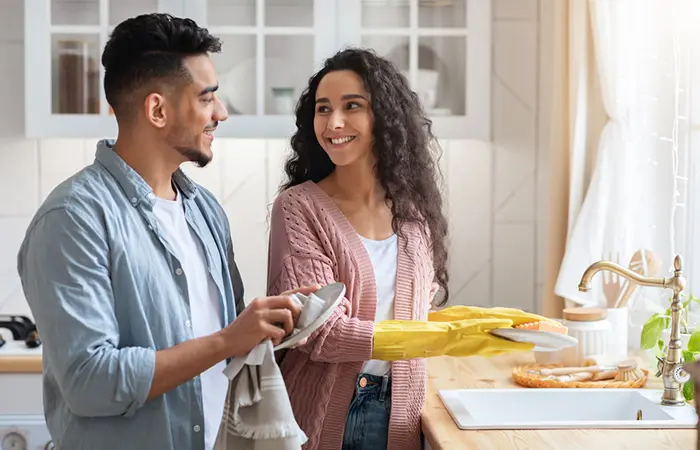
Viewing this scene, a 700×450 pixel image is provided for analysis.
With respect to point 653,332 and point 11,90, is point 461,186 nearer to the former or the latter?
point 653,332

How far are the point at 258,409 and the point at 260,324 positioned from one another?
0.15 m

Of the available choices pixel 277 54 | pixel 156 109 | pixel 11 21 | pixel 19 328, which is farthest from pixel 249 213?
pixel 156 109

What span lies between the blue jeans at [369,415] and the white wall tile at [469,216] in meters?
1.36

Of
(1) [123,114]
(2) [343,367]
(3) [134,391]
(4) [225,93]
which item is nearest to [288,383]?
(2) [343,367]

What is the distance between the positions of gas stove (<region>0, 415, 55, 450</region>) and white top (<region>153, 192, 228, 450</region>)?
1.29m

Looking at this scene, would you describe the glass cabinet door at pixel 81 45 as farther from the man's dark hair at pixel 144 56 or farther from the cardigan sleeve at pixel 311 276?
the man's dark hair at pixel 144 56

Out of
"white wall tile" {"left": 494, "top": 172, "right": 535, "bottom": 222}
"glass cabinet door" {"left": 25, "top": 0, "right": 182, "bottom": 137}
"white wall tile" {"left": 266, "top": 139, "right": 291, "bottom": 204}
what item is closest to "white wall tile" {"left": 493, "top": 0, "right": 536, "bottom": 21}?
"white wall tile" {"left": 494, "top": 172, "right": 535, "bottom": 222}

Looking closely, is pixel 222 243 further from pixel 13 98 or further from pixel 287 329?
pixel 13 98

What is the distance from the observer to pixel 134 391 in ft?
4.98

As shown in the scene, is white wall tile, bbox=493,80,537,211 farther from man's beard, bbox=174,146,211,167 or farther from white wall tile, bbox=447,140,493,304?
man's beard, bbox=174,146,211,167

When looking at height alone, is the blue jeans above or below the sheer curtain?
below

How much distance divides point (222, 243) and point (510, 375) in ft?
3.26

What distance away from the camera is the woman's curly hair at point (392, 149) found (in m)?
2.08

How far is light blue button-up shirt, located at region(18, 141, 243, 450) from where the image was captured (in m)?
1.50
